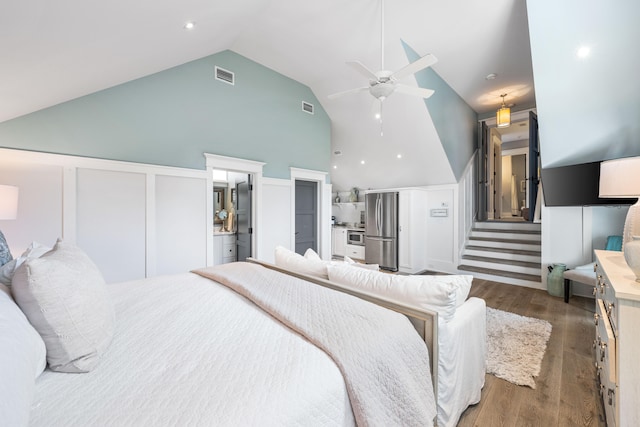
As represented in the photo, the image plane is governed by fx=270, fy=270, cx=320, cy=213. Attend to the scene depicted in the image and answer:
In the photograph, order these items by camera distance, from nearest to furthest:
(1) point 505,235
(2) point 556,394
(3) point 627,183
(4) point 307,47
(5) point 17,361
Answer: (5) point 17,361
(3) point 627,183
(2) point 556,394
(4) point 307,47
(1) point 505,235

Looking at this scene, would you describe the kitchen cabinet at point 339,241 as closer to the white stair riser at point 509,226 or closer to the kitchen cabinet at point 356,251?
the kitchen cabinet at point 356,251

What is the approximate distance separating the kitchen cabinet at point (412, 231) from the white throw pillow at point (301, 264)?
3.71 meters

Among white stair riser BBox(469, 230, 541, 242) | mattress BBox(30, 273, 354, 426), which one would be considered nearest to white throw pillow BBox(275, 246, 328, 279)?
mattress BBox(30, 273, 354, 426)

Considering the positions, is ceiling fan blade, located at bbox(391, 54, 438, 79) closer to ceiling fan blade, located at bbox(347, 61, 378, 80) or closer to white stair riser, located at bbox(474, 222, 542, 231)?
ceiling fan blade, located at bbox(347, 61, 378, 80)

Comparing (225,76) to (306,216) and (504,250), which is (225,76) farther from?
(504,250)

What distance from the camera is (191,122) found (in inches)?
141

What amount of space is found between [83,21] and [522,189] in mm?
11037

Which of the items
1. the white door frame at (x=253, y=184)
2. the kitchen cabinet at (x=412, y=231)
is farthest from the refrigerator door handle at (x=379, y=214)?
the white door frame at (x=253, y=184)

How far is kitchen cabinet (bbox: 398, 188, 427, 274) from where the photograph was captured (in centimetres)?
550

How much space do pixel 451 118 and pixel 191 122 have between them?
4243mm

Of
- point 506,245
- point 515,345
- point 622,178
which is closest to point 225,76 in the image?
point 622,178

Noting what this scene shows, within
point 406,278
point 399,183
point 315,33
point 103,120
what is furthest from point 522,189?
point 103,120

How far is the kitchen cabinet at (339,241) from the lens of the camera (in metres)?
7.13

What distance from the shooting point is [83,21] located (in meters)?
1.75
